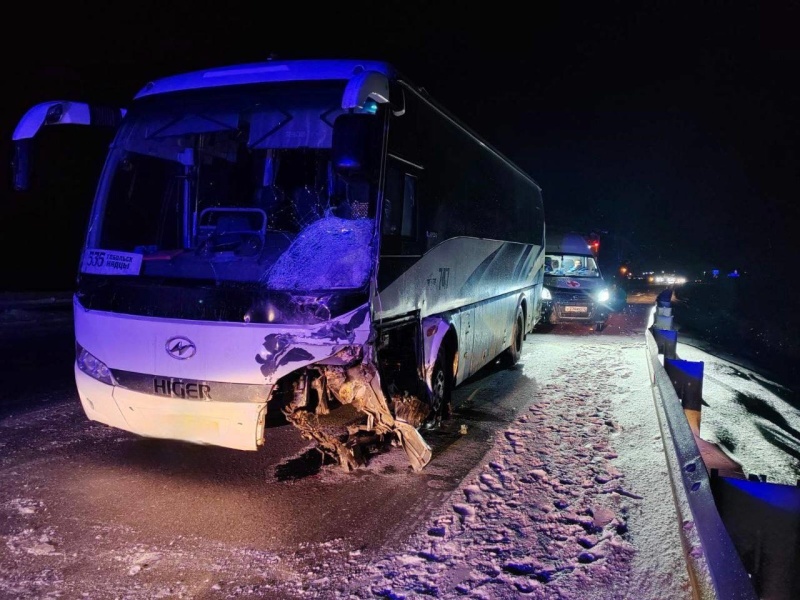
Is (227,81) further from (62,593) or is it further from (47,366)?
(47,366)

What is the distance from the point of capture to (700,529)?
146 inches

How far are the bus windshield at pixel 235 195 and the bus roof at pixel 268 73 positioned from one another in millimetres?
82

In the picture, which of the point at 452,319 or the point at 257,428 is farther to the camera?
the point at 452,319

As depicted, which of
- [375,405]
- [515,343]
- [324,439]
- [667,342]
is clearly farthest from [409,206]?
[667,342]

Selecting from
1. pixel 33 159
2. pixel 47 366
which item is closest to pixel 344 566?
pixel 33 159

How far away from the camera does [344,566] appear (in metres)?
3.75

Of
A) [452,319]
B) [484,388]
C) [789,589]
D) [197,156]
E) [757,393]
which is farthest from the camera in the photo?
[757,393]

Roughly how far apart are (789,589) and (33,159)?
22.8 ft

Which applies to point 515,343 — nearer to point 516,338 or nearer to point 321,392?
point 516,338

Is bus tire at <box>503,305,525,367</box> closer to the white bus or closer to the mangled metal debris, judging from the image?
the white bus

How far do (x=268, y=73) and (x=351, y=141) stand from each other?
5.26ft

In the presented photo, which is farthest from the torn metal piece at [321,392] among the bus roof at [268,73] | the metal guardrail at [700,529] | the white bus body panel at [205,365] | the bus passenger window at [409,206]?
the metal guardrail at [700,529]

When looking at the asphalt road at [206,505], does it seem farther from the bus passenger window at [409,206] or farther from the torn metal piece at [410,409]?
the bus passenger window at [409,206]

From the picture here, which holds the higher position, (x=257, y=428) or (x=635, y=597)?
(x=257, y=428)
